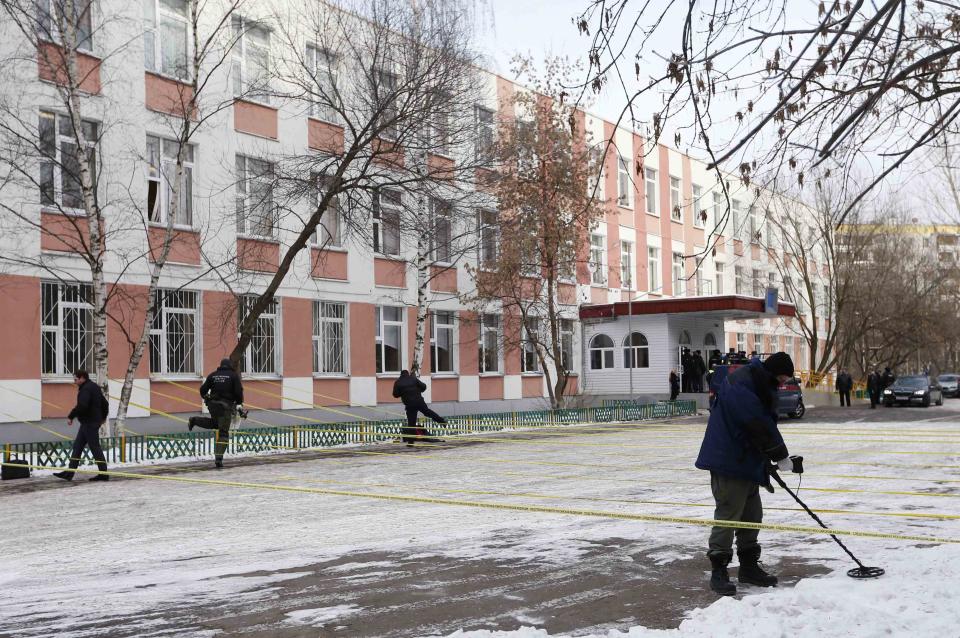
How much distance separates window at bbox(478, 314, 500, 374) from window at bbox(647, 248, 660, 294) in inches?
→ 573

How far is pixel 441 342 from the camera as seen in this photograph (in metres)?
35.4

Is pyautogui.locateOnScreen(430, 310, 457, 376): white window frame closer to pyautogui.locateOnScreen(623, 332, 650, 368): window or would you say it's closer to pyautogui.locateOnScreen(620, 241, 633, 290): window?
pyautogui.locateOnScreen(623, 332, 650, 368): window

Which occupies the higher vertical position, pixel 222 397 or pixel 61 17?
pixel 61 17

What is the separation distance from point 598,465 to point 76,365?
12984mm

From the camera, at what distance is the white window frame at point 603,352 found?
1745 inches

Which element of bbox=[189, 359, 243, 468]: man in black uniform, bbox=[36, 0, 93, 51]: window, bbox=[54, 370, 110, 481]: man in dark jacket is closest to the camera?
bbox=[54, 370, 110, 481]: man in dark jacket

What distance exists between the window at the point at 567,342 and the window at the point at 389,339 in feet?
36.1

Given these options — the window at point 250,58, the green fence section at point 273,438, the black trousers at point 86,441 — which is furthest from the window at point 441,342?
the black trousers at point 86,441

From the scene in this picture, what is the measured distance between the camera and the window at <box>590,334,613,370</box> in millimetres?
44438

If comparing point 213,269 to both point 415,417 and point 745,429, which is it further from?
point 745,429

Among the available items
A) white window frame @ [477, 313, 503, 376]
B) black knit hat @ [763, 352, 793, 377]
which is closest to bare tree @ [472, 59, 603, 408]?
white window frame @ [477, 313, 503, 376]

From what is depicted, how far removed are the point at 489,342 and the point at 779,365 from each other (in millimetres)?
30205

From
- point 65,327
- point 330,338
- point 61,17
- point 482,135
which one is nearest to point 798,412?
point 482,135

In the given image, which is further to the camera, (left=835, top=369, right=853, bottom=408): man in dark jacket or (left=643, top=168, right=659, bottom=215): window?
(left=643, top=168, right=659, bottom=215): window
